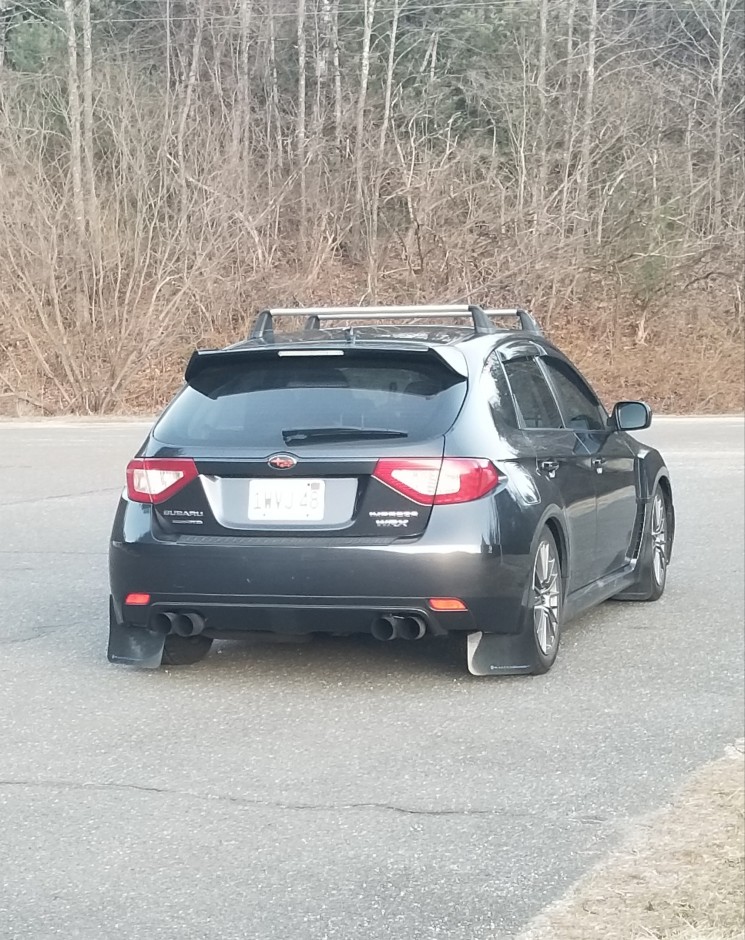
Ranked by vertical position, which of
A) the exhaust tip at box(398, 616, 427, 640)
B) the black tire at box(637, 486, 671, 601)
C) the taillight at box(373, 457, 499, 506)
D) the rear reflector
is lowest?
the black tire at box(637, 486, 671, 601)

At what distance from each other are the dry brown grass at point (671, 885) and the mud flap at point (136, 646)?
2948mm

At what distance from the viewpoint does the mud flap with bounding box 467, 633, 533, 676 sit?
23.2 ft

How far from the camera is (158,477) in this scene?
7.09 m

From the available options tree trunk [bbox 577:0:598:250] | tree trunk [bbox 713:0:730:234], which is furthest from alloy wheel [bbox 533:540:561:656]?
tree trunk [bbox 713:0:730:234]

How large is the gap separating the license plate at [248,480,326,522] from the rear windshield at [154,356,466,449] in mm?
182

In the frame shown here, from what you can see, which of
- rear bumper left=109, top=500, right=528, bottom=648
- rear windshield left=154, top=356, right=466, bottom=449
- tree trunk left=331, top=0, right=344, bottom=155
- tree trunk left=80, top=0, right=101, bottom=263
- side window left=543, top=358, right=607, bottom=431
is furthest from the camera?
tree trunk left=331, top=0, right=344, bottom=155

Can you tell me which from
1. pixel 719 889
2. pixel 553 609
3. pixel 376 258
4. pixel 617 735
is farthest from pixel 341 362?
pixel 376 258

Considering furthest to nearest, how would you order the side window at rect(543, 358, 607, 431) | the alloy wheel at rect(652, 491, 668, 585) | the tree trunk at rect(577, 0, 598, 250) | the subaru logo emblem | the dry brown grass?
the tree trunk at rect(577, 0, 598, 250), the alloy wheel at rect(652, 491, 668, 585), the side window at rect(543, 358, 607, 431), the subaru logo emblem, the dry brown grass

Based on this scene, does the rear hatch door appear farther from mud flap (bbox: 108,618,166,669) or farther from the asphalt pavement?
the asphalt pavement

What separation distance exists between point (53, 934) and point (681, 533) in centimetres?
907

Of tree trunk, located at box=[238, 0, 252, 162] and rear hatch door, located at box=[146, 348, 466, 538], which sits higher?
tree trunk, located at box=[238, 0, 252, 162]

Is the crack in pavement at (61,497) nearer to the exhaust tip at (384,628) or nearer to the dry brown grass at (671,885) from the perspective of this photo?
the exhaust tip at (384,628)

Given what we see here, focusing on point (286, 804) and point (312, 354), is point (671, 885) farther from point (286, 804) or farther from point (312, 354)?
point (312, 354)

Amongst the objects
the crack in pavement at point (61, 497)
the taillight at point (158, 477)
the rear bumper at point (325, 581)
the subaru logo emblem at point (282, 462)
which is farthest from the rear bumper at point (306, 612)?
the crack in pavement at point (61, 497)
